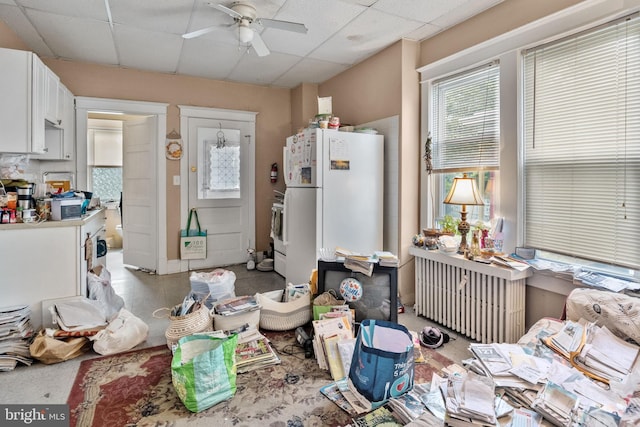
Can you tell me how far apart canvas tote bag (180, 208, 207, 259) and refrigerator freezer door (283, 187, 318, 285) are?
161 cm

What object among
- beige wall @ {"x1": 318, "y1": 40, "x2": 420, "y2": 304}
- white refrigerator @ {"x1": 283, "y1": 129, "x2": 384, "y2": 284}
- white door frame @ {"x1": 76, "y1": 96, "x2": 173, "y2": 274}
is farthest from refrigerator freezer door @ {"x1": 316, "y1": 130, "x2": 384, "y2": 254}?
white door frame @ {"x1": 76, "y1": 96, "x2": 173, "y2": 274}

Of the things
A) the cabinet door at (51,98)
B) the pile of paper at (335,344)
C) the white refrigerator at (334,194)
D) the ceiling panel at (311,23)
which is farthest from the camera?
the white refrigerator at (334,194)

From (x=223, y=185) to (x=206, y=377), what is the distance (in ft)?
11.9

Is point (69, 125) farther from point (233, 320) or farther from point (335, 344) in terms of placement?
point (335, 344)

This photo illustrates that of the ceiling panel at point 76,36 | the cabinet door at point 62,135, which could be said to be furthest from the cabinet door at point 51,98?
the ceiling panel at point 76,36

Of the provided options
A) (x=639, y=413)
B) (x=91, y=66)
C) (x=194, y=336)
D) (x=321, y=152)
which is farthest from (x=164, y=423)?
(x=91, y=66)

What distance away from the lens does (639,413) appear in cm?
128

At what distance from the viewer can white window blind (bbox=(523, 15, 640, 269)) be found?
2080mm

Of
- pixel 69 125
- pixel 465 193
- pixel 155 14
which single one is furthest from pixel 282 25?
pixel 69 125

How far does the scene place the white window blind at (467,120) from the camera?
9.34ft

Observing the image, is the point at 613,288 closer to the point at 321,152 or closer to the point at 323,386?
the point at 323,386

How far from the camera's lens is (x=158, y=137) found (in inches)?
184

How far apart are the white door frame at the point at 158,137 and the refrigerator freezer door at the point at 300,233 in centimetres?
196

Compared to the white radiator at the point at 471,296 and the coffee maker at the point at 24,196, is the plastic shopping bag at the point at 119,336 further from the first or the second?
the white radiator at the point at 471,296
